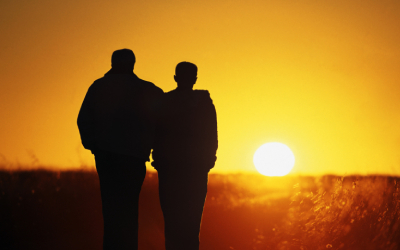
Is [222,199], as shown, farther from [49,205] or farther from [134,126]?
[134,126]

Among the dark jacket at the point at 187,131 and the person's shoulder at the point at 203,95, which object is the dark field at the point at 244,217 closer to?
the dark jacket at the point at 187,131

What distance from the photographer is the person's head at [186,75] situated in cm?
595

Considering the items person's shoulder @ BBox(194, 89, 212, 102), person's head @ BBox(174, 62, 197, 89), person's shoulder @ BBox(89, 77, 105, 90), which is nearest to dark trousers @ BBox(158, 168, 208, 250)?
person's shoulder @ BBox(194, 89, 212, 102)

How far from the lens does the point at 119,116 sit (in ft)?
18.8

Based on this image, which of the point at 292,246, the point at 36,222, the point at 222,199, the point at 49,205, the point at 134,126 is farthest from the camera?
the point at 222,199

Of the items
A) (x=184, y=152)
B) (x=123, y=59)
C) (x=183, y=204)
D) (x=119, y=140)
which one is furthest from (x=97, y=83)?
(x=183, y=204)

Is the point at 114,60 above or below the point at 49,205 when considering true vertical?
above

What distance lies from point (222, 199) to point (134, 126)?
3996 mm

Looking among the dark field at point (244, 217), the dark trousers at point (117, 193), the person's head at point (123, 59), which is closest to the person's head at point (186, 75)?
the person's head at point (123, 59)

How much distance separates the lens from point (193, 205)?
6.04 metres

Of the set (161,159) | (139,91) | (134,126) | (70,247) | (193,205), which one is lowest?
(70,247)

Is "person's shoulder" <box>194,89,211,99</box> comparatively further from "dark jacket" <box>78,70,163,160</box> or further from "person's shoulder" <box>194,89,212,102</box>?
"dark jacket" <box>78,70,163,160</box>

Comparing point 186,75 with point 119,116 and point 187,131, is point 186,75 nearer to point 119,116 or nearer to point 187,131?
point 187,131

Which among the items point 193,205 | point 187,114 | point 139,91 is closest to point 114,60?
point 139,91
